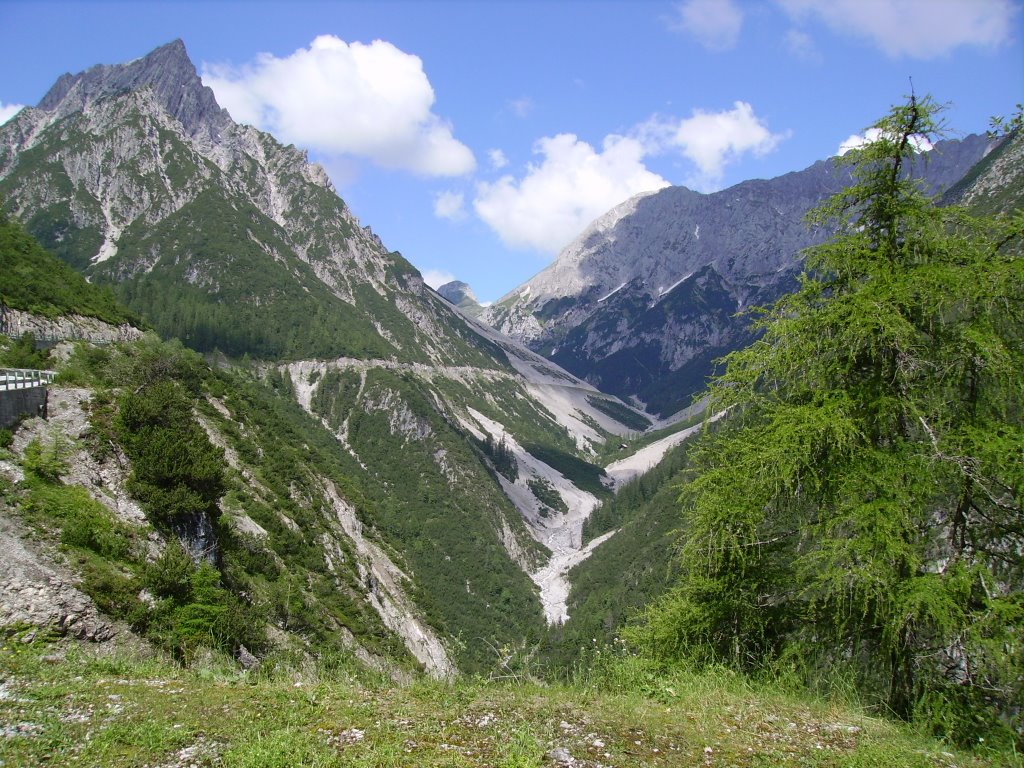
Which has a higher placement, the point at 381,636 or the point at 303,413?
the point at 303,413

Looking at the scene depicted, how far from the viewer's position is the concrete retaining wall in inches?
897

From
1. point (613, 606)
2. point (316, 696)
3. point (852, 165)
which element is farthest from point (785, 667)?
point (613, 606)

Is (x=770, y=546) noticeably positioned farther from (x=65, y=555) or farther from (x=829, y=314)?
(x=65, y=555)

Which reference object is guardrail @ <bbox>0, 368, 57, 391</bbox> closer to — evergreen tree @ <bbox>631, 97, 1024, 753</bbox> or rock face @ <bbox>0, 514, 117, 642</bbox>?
rock face @ <bbox>0, 514, 117, 642</bbox>

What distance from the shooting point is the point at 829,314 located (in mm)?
8930

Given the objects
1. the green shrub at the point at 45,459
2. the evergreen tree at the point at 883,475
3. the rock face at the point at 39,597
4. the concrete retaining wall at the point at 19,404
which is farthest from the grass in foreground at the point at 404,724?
the concrete retaining wall at the point at 19,404

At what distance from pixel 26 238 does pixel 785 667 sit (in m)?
84.4

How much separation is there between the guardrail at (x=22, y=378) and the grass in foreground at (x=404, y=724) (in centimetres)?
2102

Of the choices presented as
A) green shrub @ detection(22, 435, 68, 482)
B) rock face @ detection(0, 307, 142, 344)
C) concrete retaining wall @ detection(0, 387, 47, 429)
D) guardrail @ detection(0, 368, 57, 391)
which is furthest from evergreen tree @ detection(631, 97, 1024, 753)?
rock face @ detection(0, 307, 142, 344)

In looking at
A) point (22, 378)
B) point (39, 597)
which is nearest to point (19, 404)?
point (22, 378)

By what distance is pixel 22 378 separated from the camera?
81.9 feet

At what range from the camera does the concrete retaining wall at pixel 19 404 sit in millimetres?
22781

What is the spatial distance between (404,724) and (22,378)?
28341 millimetres

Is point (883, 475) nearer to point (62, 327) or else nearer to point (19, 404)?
point (19, 404)
